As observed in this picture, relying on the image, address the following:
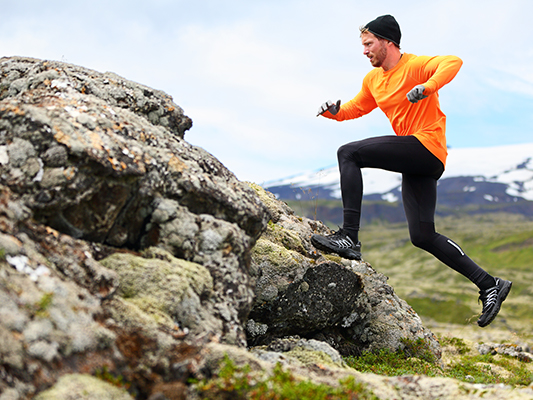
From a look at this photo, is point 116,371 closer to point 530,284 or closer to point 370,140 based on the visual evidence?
point 370,140

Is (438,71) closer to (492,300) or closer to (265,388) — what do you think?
(492,300)

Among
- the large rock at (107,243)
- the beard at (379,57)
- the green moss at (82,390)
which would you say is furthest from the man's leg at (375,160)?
the green moss at (82,390)

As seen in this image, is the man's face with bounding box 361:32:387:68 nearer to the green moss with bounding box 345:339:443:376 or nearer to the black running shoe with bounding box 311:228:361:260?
the black running shoe with bounding box 311:228:361:260

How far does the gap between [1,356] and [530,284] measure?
400 ft

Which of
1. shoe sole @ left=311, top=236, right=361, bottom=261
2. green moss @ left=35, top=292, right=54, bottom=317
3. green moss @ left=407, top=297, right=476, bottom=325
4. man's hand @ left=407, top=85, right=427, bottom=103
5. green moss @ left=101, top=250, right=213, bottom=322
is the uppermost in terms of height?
man's hand @ left=407, top=85, right=427, bottom=103

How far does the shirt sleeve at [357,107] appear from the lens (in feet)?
33.8

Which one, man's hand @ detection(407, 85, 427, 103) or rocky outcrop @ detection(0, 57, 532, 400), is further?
man's hand @ detection(407, 85, 427, 103)

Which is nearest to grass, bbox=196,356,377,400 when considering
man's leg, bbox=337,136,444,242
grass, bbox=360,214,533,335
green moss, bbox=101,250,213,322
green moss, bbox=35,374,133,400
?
green moss, bbox=35,374,133,400

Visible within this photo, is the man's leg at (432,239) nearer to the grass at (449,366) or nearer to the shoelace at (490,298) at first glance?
the shoelace at (490,298)

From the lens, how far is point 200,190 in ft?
21.7

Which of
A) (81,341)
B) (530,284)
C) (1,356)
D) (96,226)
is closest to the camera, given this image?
(1,356)

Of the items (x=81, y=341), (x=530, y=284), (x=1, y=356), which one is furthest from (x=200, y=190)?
(x=530, y=284)

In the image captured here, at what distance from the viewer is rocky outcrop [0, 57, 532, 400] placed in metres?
4.19

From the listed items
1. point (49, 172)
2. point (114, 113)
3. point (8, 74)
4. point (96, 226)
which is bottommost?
point (96, 226)
